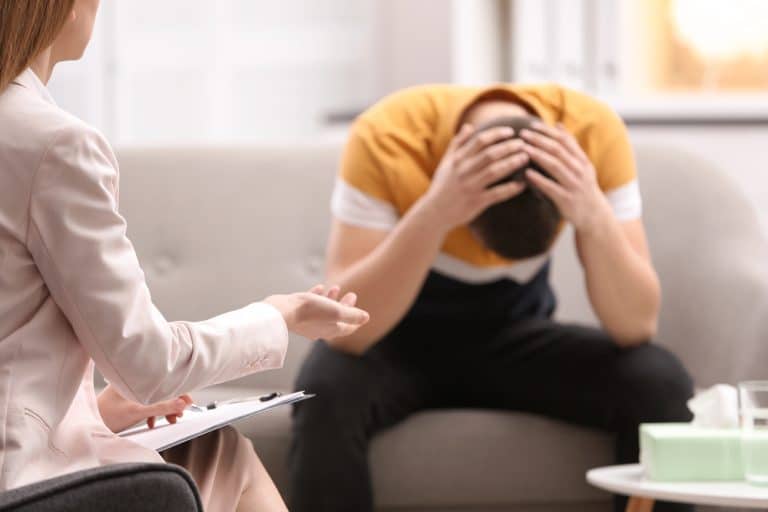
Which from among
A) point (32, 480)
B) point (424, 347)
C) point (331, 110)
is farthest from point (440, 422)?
point (331, 110)

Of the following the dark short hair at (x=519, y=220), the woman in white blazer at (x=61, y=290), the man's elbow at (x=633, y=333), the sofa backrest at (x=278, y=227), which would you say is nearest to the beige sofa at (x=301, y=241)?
the sofa backrest at (x=278, y=227)

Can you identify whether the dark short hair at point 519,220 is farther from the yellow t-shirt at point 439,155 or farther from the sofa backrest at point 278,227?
the sofa backrest at point 278,227

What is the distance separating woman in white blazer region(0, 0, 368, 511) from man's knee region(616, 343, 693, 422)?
3.14ft

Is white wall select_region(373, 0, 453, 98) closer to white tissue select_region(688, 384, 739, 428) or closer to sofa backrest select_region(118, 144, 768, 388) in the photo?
sofa backrest select_region(118, 144, 768, 388)

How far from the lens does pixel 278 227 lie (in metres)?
2.33

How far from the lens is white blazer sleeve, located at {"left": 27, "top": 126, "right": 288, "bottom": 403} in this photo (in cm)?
88

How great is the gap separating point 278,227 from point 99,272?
1443mm

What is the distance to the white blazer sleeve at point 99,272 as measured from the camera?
2.90ft

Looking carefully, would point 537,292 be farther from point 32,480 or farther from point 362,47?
point 362,47

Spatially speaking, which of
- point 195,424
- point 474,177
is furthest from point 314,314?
point 474,177

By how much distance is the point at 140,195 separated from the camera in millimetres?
2332

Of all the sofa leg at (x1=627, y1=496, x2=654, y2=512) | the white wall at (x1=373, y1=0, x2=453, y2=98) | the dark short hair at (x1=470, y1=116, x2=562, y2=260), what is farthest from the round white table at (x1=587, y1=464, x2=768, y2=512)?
the white wall at (x1=373, y1=0, x2=453, y2=98)

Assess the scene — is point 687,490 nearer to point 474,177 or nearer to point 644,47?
point 474,177

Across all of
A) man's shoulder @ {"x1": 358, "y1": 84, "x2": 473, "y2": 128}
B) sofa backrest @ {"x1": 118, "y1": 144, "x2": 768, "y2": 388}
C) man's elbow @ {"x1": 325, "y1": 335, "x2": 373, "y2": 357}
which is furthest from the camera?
sofa backrest @ {"x1": 118, "y1": 144, "x2": 768, "y2": 388}
